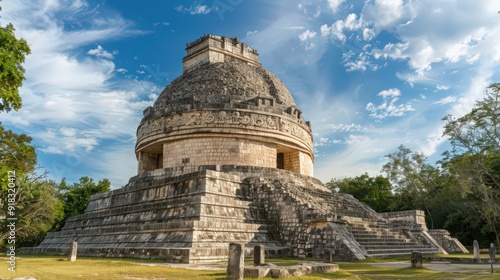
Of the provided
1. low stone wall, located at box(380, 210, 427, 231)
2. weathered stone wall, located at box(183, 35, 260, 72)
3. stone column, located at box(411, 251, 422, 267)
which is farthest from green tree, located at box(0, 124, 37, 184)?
low stone wall, located at box(380, 210, 427, 231)

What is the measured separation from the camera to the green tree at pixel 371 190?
36.1 metres

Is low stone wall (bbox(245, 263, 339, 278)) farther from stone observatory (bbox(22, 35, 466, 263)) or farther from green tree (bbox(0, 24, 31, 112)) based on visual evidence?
green tree (bbox(0, 24, 31, 112))

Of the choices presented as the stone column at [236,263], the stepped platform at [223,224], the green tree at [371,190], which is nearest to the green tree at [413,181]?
the green tree at [371,190]

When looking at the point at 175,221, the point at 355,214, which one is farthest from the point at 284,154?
the point at 175,221

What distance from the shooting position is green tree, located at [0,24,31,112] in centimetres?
910

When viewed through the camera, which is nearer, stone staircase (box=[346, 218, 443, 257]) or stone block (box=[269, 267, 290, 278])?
stone block (box=[269, 267, 290, 278])

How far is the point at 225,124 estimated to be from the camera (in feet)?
60.3

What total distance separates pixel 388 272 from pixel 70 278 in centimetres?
673

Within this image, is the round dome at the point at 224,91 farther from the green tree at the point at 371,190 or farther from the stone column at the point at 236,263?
the green tree at the point at 371,190

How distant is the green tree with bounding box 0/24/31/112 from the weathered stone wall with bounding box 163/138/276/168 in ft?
31.0

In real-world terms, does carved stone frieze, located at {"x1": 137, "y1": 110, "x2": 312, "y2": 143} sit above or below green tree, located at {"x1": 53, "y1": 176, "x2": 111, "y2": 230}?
above

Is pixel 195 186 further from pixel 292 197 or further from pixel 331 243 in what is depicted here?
pixel 331 243

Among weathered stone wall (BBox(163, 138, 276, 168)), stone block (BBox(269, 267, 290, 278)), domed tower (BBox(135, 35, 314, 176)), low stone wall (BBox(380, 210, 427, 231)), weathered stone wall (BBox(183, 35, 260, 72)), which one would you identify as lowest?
stone block (BBox(269, 267, 290, 278))

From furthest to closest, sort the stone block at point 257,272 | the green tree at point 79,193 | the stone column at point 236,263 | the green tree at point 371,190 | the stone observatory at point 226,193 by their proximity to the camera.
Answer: the green tree at point 371,190 < the green tree at point 79,193 < the stone observatory at point 226,193 < the stone block at point 257,272 < the stone column at point 236,263
